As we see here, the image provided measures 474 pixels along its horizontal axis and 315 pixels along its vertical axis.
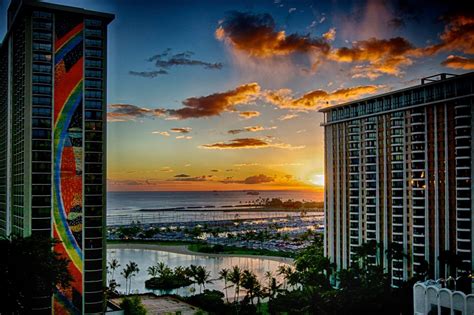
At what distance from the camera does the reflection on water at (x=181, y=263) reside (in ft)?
27.0

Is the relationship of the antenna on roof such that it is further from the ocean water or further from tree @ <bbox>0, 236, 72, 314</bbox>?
the ocean water

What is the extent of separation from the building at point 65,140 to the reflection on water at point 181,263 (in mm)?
3074

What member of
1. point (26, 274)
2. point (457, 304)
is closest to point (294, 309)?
point (457, 304)

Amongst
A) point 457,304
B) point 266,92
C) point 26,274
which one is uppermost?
point 266,92

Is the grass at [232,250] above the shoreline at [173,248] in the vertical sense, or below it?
above

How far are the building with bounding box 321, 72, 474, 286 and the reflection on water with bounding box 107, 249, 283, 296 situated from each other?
2.11 meters

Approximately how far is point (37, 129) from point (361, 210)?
4656 millimetres

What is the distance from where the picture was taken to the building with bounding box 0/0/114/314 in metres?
4.76

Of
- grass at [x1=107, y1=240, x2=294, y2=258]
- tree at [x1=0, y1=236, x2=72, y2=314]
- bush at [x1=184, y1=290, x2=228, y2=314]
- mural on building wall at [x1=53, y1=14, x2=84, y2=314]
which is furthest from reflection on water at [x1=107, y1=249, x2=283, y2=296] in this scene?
tree at [x1=0, y1=236, x2=72, y2=314]

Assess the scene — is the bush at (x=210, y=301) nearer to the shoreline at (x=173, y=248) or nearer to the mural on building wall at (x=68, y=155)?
the mural on building wall at (x=68, y=155)

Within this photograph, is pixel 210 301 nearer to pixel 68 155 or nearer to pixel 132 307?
pixel 132 307

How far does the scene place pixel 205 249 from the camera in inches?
496

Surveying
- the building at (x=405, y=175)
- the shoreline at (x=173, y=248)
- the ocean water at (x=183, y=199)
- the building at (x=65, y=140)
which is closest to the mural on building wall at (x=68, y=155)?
the building at (x=65, y=140)

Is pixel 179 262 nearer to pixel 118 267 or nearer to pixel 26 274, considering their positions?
pixel 118 267
